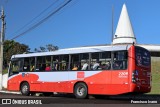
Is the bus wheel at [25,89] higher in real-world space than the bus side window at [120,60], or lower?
lower

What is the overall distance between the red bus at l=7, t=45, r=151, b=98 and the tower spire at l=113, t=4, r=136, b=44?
36964 mm

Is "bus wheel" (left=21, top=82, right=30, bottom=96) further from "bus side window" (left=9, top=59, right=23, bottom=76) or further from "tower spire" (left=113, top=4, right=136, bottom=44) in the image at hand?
"tower spire" (left=113, top=4, right=136, bottom=44)

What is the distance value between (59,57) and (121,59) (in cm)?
438

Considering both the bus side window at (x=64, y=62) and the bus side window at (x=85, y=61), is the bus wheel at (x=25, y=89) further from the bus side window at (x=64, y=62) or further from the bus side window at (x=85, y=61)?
the bus side window at (x=85, y=61)

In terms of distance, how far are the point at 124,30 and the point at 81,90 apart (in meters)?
41.1

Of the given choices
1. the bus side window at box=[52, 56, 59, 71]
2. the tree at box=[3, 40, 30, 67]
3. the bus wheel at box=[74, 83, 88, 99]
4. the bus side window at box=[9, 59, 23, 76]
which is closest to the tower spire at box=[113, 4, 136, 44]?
the tree at box=[3, 40, 30, 67]

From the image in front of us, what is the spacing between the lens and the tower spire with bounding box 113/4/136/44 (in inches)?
2378

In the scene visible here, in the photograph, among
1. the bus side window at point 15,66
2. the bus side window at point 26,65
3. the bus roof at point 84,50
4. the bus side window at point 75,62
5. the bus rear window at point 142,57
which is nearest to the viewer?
the bus rear window at point 142,57

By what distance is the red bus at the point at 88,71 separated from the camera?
63.5 ft

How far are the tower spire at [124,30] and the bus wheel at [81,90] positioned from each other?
129 feet

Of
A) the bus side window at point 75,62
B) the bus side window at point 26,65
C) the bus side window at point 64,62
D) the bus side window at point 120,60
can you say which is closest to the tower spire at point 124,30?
the bus side window at point 26,65

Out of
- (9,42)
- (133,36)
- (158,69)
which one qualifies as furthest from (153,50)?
(9,42)

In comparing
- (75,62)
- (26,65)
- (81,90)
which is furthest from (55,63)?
(26,65)

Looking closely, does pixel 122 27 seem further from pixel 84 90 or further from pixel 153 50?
pixel 84 90
